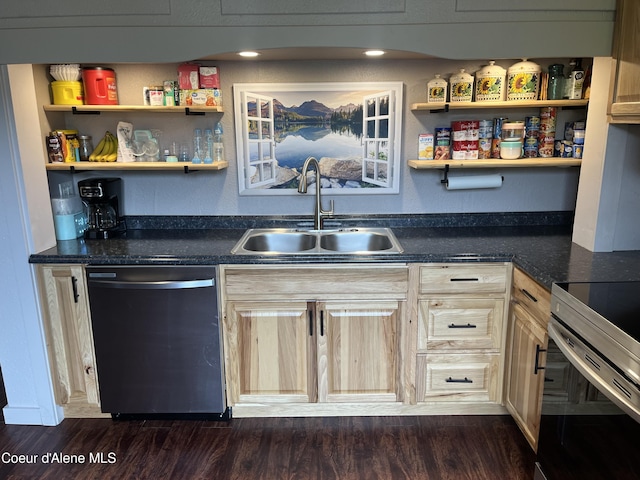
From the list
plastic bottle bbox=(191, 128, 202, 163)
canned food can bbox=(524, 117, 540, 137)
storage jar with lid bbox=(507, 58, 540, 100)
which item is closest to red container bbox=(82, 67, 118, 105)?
plastic bottle bbox=(191, 128, 202, 163)

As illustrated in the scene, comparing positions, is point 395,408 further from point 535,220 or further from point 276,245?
point 535,220

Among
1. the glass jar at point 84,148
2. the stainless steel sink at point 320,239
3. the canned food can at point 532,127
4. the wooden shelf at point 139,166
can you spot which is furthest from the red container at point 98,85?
the canned food can at point 532,127

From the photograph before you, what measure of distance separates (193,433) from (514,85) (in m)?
2.40

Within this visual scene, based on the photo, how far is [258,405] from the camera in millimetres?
2365

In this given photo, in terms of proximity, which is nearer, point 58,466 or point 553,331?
point 553,331

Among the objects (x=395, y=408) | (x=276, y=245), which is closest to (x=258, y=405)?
(x=395, y=408)

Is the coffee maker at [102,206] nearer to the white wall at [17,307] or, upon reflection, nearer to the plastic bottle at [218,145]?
the white wall at [17,307]

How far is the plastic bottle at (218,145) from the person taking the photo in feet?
8.64

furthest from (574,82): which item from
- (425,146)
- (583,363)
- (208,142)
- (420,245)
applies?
(208,142)

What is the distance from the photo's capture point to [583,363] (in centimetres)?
147

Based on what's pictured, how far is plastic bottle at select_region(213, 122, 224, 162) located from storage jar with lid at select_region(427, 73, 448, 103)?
45.7 inches

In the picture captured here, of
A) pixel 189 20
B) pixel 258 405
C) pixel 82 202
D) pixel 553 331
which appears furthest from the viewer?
pixel 82 202

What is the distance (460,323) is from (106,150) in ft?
6.79

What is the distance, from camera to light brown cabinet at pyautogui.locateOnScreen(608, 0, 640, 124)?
1.85 metres
